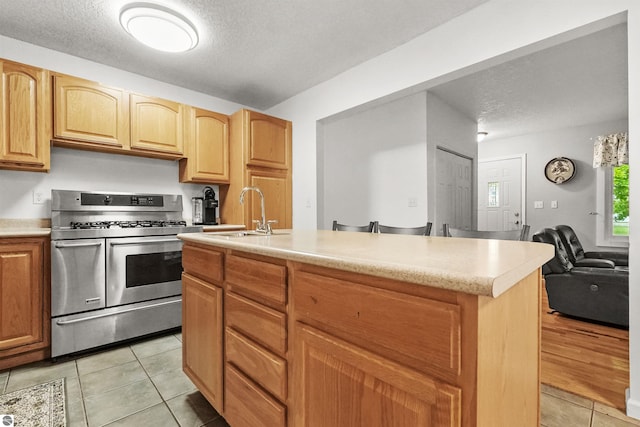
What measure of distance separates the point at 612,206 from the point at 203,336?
6.15m

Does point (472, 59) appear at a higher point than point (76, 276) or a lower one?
higher

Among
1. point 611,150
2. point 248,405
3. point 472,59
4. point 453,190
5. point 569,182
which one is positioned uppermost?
point 472,59

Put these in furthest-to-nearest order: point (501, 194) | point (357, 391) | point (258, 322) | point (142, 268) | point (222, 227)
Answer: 1. point (501, 194)
2. point (222, 227)
3. point (142, 268)
4. point (258, 322)
5. point (357, 391)

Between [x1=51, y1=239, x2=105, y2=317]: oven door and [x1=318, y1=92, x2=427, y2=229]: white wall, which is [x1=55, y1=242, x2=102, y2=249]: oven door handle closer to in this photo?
[x1=51, y1=239, x2=105, y2=317]: oven door

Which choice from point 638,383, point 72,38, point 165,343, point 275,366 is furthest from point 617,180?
point 72,38

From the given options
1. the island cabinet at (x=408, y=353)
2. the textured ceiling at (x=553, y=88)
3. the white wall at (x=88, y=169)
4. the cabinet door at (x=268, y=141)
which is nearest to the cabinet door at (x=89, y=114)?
the white wall at (x=88, y=169)

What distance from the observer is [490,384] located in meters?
0.69

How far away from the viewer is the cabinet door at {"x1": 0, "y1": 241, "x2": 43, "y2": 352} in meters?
2.10

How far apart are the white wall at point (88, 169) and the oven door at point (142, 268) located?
2.83 ft

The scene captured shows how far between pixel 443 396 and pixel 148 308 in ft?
8.65

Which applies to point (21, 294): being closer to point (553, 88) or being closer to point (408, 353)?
point (408, 353)

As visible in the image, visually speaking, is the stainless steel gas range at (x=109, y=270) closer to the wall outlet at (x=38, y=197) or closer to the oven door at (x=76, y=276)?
the oven door at (x=76, y=276)

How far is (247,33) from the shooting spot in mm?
2508

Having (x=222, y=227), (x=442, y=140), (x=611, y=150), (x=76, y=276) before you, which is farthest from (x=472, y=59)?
(x=611, y=150)
